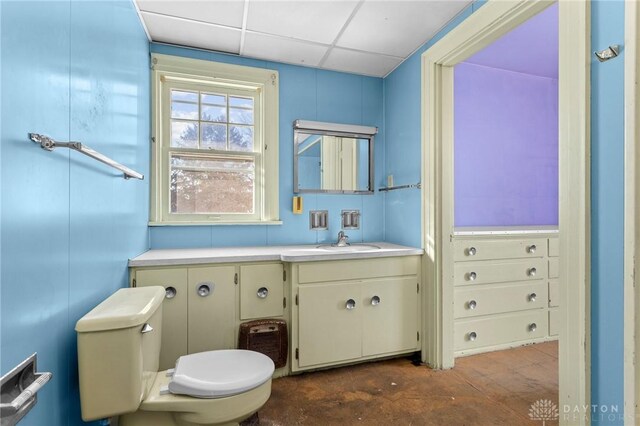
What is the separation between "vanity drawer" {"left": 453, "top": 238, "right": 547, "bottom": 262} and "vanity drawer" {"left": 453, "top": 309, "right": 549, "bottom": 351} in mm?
479

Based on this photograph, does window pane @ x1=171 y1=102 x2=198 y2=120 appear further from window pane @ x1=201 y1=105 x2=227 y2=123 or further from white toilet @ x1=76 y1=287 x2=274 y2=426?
white toilet @ x1=76 y1=287 x2=274 y2=426

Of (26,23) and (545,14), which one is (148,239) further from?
(545,14)

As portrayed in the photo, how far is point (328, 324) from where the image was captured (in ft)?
6.76

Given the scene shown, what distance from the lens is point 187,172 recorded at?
7.77 feet

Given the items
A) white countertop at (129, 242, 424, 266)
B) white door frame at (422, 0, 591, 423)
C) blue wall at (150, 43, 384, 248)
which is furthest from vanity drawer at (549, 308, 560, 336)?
blue wall at (150, 43, 384, 248)

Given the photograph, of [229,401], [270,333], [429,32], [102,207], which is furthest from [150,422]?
[429,32]

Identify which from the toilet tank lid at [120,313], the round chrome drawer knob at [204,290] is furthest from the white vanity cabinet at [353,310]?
the toilet tank lid at [120,313]

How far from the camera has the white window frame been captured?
2260 millimetres

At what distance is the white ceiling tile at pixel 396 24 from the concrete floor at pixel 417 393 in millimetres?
2360

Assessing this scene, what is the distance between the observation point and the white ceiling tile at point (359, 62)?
2432 mm

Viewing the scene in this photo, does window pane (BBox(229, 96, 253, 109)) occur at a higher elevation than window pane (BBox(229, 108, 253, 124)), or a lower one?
higher

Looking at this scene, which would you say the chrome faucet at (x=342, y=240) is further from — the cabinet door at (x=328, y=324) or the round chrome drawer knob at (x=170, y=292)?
the round chrome drawer knob at (x=170, y=292)

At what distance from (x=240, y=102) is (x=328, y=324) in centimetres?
185

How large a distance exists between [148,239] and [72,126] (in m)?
1.34
